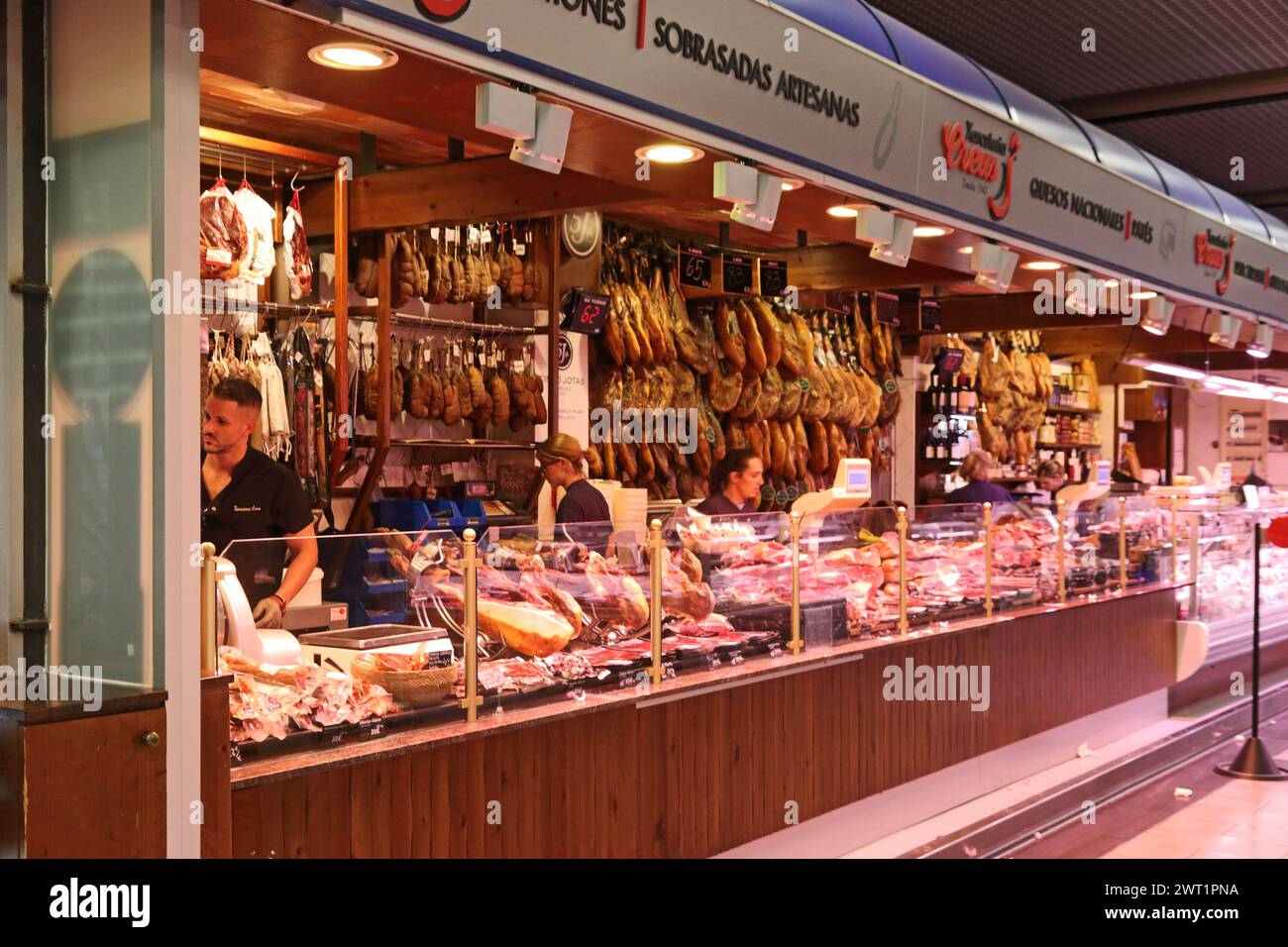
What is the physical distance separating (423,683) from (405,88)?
1672 mm

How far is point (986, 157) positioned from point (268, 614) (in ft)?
14.4

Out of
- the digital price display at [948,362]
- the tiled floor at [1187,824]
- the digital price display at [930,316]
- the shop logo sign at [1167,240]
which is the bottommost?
the tiled floor at [1187,824]

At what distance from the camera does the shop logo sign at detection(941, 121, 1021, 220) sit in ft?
19.9

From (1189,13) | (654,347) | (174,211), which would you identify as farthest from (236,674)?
(1189,13)

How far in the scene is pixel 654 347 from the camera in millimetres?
8445

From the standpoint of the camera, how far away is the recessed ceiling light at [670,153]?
4.48m

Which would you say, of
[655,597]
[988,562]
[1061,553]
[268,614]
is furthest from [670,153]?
[1061,553]

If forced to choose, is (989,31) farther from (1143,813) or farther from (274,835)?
(274,835)

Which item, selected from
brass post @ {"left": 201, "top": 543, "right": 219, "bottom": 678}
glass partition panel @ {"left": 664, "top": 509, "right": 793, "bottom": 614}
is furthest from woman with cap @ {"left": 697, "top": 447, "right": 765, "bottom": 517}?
brass post @ {"left": 201, "top": 543, "right": 219, "bottom": 678}

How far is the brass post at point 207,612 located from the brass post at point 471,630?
838 mm

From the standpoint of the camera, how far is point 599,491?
6816 millimetres

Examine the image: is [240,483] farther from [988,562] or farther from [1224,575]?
[1224,575]

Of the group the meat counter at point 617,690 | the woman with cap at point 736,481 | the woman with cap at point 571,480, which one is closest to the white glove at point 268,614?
the meat counter at point 617,690

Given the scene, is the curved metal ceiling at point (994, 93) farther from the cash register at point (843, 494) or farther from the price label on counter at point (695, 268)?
the price label on counter at point (695, 268)
